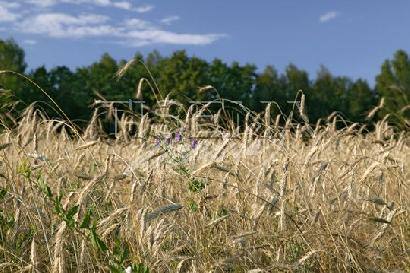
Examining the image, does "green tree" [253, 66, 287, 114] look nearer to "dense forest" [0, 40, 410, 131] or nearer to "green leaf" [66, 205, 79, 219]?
"dense forest" [0, 40, 410, 131]

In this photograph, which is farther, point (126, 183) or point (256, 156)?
point (256, 156)

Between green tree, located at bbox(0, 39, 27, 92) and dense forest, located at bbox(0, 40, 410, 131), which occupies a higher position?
green tree, located at bbox(0, 39, 27, 92)

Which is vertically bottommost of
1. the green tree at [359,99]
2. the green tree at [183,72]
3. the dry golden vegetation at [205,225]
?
the green tree at [359,99]

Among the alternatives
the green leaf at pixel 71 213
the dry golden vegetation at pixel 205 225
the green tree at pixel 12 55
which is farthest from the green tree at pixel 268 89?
the green leaf at pixel 71 213

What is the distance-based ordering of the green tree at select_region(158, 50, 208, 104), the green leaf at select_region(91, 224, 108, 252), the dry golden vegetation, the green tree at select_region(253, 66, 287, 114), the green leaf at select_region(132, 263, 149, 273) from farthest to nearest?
the green tree at select_region(253, 66, 287, 114) → the green tree at select_region(158, 50, 208, 104) → the dry golden vegetation → the green leaf at select_region(91, 224, 108, 252) → the green leaf at select_region(132, 263, 149, 273)

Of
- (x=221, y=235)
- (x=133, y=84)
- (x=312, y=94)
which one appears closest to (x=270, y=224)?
(x=221, y=235)

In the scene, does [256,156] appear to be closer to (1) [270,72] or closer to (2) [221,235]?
(2) [221,235]

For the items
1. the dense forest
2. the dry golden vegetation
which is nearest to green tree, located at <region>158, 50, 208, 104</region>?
the dense forest

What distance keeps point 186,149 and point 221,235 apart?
1251 millimetres

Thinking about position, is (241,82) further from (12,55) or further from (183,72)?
(12,55)

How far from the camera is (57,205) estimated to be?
8.17 ft

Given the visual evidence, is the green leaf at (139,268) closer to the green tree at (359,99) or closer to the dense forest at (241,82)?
the dense forest at (241,82)

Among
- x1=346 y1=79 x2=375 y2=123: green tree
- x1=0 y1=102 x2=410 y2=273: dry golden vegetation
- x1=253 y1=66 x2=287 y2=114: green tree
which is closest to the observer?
x1=0 y1=102 x2=410 y2=273: dry golden vegetation

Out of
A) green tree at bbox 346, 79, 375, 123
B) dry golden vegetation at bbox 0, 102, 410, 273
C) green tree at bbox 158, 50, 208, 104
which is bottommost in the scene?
green tree at bbox 346, 79, 375, 123
